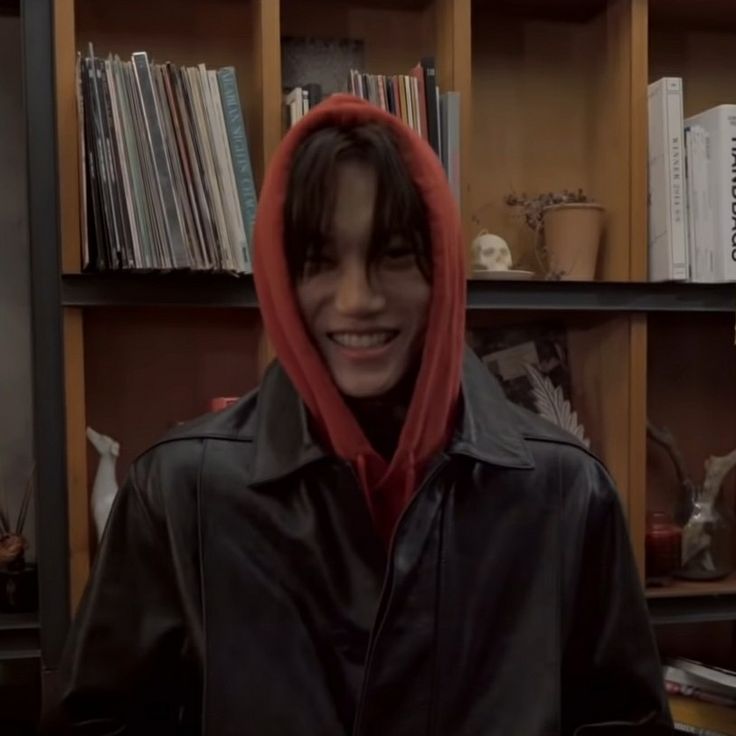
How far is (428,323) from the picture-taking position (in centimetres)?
90

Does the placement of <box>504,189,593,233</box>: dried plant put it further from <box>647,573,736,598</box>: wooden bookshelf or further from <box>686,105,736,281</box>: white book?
<box>647,573,736,598</box>: wooden bookshelf

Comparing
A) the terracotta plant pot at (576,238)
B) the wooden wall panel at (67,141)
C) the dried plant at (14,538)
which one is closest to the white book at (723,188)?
the terracotta plant pot at (576,238)

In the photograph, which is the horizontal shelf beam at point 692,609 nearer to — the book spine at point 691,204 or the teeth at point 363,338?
the book spine at point 691,204

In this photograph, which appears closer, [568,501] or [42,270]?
[568,501]

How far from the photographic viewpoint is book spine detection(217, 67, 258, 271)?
1469mm

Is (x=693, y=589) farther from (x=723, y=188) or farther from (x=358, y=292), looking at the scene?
(x=358, y=292)

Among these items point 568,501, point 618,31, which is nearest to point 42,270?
point 568,501

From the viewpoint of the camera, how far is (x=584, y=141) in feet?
6.19

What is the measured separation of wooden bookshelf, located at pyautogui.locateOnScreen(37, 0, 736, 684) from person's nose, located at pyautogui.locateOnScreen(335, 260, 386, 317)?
64 centimetres

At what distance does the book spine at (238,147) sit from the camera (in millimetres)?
1469

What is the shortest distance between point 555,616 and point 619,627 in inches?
3.0

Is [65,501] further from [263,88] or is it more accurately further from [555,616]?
[555,616]

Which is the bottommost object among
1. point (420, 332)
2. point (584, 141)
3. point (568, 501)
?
point (568, 501)

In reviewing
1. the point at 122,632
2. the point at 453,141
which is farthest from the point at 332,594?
the point at 453,141
